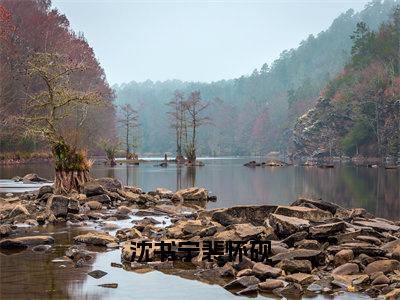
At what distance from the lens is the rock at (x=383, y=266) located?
38.7ft

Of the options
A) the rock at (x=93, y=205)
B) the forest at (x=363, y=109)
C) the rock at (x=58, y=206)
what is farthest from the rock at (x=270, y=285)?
the forest at (x=363, y=109)

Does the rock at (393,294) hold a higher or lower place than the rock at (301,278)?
lower

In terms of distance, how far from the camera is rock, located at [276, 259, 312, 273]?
11.9m

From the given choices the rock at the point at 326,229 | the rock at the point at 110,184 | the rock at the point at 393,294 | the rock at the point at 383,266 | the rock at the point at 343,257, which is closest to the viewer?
the rock at the point at 393,294

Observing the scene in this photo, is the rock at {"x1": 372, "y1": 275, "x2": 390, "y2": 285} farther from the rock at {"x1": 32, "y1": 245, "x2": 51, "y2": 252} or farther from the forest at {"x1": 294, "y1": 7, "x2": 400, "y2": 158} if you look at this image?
the forest at {"x1": 294, "y1": 7, "x2": 400, "y2": 158}

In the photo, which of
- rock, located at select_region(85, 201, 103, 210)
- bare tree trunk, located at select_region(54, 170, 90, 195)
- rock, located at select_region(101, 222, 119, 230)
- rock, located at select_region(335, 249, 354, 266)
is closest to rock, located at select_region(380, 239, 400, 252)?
rock, located at select_region(335, 249, 354, 266)

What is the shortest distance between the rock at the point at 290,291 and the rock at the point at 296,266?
118 cm

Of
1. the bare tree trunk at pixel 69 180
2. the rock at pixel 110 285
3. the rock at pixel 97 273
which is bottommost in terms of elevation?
the rock at pixel 110 285

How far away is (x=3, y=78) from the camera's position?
69.6m

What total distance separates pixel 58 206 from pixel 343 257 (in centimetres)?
1173

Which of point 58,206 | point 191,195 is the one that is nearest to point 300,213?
point 58,206

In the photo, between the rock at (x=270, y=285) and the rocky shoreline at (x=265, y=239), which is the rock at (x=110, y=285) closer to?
the rocky shoreline at (x=265, y=239)

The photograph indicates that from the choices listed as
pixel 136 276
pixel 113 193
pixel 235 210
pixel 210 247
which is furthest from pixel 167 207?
pixel 136 276

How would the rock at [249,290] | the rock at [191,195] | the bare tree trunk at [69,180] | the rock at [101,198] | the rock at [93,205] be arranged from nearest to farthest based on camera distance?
the rock at [249,290]
the rock at [93,205]
the rock at [101,198]
the bare tree trunk at [69,180]
the rock at [191,195]
